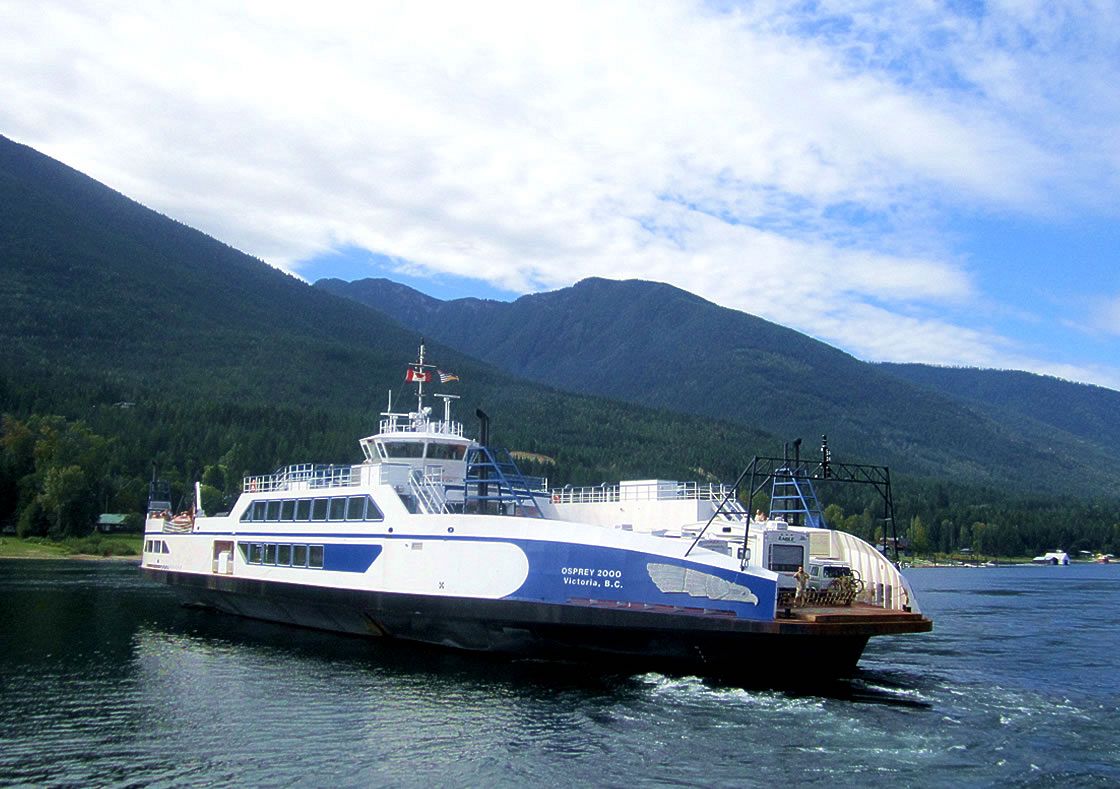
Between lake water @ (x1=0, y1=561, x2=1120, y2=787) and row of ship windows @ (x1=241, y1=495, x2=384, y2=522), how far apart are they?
3709 millimetres

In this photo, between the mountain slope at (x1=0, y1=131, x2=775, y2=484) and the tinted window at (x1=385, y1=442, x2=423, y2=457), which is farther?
the mountain slope at (x1=0, y1=131, x2=775, y2=484)

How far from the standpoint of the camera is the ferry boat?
888 inches

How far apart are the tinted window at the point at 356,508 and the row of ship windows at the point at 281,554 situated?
159 cm

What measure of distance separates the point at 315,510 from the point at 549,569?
33.4 feet

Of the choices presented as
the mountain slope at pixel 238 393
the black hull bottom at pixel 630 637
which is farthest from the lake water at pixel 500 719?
the mountain slope at pixel 238 393

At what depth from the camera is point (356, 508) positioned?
29062 mm

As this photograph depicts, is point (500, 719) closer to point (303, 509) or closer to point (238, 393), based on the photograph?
point (303, 509)

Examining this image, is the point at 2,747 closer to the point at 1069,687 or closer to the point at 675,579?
the point at 675,579

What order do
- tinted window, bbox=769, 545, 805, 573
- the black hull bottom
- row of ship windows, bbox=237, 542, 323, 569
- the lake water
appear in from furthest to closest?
row of ship windows, bbox=237, 542, 323, 569 → tinted window, bbox=769, 545, 805, 573 → the black hull bottom → the lake water

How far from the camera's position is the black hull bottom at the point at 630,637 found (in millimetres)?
22266

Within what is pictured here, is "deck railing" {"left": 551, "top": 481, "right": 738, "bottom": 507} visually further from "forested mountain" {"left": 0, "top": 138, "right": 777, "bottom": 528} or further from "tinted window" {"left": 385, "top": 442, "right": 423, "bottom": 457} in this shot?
"forested mountain" {"left": 0, "top": 138, "right": 777, "bottom": 528}

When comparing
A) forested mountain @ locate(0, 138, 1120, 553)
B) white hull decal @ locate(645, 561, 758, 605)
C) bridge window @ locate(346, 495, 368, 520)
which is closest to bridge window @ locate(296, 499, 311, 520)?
bridge window @ locate(346, 495, 368, 520)

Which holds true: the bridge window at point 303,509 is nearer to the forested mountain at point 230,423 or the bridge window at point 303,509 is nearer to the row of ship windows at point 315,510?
the row of ship windows at point 315,510

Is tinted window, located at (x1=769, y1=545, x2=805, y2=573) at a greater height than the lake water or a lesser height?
greater
